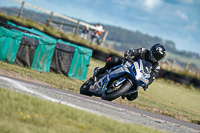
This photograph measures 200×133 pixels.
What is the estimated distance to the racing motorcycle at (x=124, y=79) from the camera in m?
8.20

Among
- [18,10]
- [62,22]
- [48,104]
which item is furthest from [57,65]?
[62,22]

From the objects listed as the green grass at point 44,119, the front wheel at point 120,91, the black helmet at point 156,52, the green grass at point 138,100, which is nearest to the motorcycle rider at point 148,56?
the black helmet at point 156,52

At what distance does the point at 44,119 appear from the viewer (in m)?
4.42

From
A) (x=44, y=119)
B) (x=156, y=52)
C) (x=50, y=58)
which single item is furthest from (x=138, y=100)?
(x=44, y=119)

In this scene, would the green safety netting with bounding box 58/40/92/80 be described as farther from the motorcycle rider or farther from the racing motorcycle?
the racing motorcycle

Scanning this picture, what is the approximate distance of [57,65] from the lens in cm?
1374

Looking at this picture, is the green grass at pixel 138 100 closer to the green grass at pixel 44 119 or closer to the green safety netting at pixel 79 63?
the green safety netting at pixel 79 63

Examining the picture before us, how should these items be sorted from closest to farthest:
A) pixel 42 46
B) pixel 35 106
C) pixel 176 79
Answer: pixel 35 106 < pixel 42 46 < pixel 176 79

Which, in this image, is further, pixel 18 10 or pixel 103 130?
pixel 18 10

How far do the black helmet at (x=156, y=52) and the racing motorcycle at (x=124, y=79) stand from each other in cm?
22

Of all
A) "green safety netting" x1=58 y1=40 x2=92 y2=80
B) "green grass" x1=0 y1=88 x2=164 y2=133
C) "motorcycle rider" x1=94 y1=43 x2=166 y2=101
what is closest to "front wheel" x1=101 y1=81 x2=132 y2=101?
"motorcycle rider" x1=94 y1=43 x2=166 y2=101

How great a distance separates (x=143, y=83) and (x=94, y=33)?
24.3 metres

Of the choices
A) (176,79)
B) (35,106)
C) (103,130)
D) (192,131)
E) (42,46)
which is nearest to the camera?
(103,130)

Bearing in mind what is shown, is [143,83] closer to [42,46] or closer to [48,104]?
[48,104]
